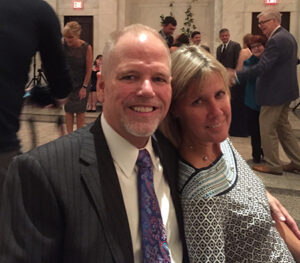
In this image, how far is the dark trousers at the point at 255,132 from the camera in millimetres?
5082

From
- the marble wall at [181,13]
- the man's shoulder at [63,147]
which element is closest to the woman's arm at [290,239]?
the man's shoulder at [63,147]

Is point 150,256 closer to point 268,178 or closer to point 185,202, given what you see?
point 185,202

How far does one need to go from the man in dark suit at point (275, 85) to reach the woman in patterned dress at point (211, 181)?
3.21 m

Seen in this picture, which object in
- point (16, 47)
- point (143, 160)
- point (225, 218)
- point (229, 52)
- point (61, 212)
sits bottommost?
point (225, 218)

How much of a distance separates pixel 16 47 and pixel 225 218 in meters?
1.14

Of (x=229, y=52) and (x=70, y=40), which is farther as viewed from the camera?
(x=229, y=52)

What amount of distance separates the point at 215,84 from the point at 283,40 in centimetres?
340

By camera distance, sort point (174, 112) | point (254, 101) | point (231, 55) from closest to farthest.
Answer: point (174, 112) < point (254, 101) < point (231, 55)

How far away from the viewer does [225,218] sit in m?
1.39

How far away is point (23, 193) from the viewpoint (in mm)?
1131

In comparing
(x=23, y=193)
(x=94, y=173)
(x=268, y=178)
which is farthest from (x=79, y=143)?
(x=268, y=178)

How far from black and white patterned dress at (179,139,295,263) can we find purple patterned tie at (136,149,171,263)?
123mm

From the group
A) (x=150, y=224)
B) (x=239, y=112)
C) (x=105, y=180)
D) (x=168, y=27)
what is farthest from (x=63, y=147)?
(x=168, y=27)

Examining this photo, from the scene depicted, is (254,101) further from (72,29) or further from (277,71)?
(72,29)
